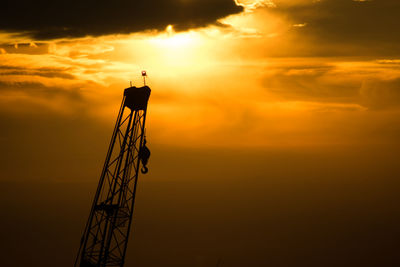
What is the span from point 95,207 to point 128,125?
812 centimetres

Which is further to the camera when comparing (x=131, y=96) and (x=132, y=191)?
(x=132, y=191)

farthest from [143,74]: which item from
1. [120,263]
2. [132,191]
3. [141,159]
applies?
[120,263]

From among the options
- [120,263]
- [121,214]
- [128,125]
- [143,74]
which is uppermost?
[143,74]

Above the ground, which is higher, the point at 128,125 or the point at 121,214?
the point at 128,125

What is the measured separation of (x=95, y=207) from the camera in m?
53.1

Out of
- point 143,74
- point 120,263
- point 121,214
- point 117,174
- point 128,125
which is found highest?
point 143,74

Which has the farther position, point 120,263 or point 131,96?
point 120,263

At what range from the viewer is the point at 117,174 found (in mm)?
54000

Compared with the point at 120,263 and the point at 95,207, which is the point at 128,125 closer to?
the point at 95,207

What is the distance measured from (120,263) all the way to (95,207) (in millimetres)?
6600

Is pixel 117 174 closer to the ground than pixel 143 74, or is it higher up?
closer to the ground

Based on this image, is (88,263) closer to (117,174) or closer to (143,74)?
(117,174)

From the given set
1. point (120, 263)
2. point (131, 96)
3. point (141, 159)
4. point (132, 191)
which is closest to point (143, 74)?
point (131, 96)

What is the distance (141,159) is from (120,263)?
1054cm
